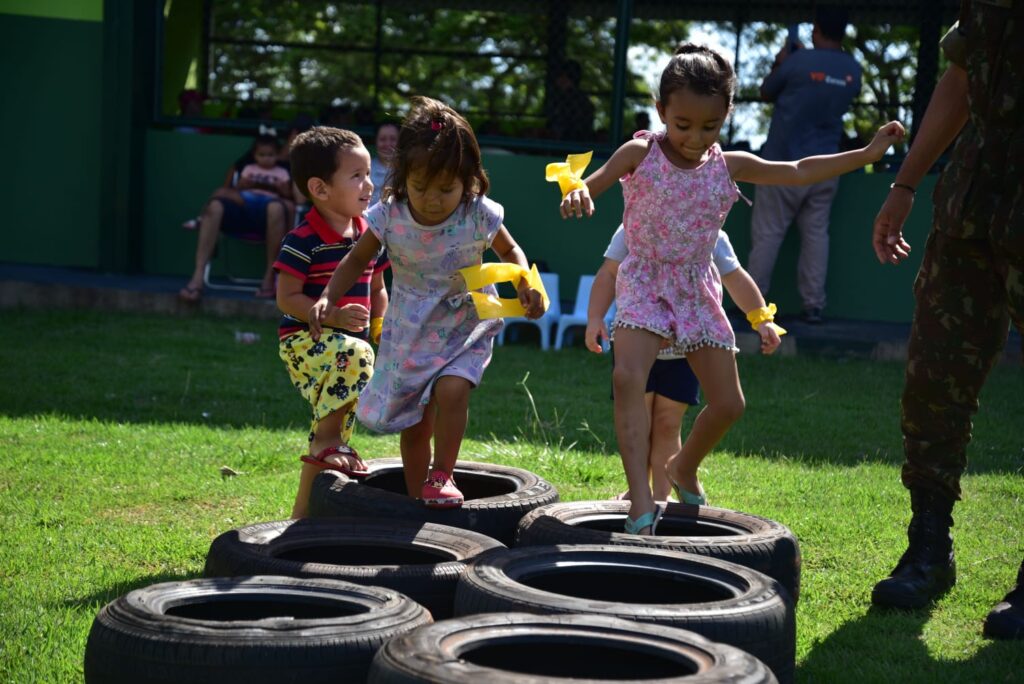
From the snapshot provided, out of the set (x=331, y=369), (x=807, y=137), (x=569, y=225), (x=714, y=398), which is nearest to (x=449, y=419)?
(x=331, y=369)

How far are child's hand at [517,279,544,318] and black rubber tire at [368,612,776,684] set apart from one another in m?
1.53

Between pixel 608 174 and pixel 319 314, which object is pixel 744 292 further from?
pixel 319 314

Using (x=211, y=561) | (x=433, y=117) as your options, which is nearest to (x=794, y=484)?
(x=433, y=117)

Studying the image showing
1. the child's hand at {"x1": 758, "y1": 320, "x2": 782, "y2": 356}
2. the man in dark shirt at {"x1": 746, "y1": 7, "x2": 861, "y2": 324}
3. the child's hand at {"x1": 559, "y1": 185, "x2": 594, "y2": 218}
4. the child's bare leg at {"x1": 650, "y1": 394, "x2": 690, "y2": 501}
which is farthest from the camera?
the man in dark shirt at {"x1": 746, "y1": 7, "x2": 861, "y2": 324}

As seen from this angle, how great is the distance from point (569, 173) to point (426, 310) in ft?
2.17

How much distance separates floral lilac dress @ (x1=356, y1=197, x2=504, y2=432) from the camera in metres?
4.48

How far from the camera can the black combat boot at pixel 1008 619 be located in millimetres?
3902

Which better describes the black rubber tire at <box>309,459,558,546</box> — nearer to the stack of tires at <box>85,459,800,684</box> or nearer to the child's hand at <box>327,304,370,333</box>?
the stack of tires at <box>85,459,800,684</box>

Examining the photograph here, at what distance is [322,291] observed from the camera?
191 inches

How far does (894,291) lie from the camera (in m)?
11.8

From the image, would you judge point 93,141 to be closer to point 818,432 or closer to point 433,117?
point 818,432

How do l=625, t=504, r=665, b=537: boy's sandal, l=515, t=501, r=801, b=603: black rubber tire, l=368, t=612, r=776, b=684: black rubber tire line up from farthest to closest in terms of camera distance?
l=625, t=504, r=665, b=537: boy's sandal
l=515, t=501, r=801, b=603: black rubber tire
l=368, t=612, r=776, b=684: black rubber tire

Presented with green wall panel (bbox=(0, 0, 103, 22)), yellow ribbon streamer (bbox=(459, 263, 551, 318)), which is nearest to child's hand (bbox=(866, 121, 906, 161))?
yellow ribbon streamer (bbox=(459, 263, 551, 318))

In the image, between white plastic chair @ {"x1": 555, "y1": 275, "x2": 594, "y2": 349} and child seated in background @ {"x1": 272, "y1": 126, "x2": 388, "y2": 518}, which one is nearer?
child seated in background @ {"x1": 272, "y1": 126, "x2": 388, "y2": 518}
